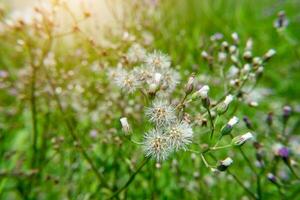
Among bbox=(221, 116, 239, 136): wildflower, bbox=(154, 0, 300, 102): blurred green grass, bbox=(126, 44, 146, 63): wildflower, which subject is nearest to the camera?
bbox=(221, 116, 239, 136): wildflower

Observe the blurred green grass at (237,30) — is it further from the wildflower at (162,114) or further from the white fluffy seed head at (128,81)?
the wildflower at (162,114)

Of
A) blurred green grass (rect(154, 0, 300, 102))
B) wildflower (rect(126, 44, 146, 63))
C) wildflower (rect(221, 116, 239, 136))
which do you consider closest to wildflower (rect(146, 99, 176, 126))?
wildflower (rect(221, 116, 239, 136))

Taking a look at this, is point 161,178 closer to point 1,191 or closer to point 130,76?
point 1,191

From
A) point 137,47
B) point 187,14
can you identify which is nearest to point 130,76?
point 137,47

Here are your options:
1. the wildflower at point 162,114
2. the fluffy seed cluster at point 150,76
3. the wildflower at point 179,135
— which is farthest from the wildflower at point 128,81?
the wildflower at point 179,135

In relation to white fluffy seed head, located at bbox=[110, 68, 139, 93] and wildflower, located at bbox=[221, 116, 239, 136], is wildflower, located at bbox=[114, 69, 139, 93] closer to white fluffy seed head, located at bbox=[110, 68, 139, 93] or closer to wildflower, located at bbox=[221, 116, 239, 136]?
white fluffy seed head, located at bbox=[110, 68, 139, 93]

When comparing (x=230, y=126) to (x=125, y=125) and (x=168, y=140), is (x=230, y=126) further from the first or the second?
(x=125, y=125)
